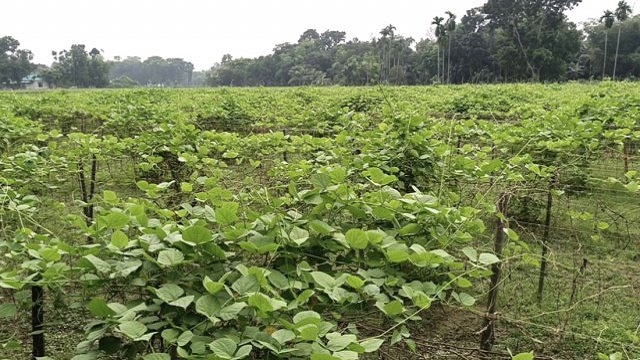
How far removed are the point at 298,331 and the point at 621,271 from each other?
13.1ft

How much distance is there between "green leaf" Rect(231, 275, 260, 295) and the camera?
46.0 inches

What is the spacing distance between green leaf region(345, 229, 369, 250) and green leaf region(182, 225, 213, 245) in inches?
14.2

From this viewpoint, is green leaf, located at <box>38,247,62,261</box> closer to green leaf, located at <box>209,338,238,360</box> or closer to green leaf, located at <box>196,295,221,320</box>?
green leaf, located at <box>196,295,221,320</box>

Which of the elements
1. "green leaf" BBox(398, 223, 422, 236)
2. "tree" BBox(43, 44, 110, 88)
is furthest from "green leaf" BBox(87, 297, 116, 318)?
"tree" BBox(43, 44, 110, 88)

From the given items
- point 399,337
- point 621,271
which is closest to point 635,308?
point 621,271

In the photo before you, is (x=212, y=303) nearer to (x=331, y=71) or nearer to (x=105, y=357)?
(x=105, y=357)

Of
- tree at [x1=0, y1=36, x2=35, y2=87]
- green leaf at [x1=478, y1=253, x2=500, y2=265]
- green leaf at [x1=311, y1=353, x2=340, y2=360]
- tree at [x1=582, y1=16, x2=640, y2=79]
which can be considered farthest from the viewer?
tree at [x1=0, y1=36, x2=35, y2=87]

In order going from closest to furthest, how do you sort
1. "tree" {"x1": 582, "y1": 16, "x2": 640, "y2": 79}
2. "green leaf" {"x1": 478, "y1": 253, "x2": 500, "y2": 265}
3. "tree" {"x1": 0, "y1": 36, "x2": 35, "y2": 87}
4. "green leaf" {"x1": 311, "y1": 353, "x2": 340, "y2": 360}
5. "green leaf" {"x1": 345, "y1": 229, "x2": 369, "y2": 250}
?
"green leaf" {"x1": 311, "y1": 353, "x2": 340, "y2": 360}
"green leaf" {"x1": 345, "y1": 229, "x2": 369, "y2": 250}
"green leaf" {"x1": 478, "y1": 253, "x2": 500, "y2": 265}
"tree" {"x1": 582, "y1": 16, "x2": 640, "y2": 79}
"tree" {"x1": 0, "y1": 36, "x2": 35, "y2": 87}

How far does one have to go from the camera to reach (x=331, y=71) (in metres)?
44.6

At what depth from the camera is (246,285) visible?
1183mm

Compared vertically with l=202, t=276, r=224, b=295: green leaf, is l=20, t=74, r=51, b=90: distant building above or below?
above

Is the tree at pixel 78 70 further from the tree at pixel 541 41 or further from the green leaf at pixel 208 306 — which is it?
the green leaf at pixel 208 306

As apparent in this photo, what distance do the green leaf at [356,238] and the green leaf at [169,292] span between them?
1.45 ft

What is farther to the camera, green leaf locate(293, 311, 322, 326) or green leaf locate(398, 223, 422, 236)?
green leaf locate(398, 223, 422, 236)
